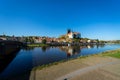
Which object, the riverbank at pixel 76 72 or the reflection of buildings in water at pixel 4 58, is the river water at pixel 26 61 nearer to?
the reflection of buildings in water at pixel 4 58

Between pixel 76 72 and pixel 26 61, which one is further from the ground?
pixel 76 72

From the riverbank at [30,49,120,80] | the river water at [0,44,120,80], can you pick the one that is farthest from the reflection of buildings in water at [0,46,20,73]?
the riverbank at [30,49,120,80]

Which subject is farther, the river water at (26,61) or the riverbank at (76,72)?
the river water at (26,61)

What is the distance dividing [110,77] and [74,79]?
4006mm

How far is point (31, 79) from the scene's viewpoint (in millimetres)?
12562

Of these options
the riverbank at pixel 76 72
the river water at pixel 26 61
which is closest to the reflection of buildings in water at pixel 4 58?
the river water at pixel 26 61

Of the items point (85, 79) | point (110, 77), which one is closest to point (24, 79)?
point (85, 79)

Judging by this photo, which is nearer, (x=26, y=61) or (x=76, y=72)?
(x=76, y=72)

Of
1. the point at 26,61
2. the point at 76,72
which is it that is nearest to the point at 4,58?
the point at 26,61

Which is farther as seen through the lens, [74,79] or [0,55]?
[0,55]

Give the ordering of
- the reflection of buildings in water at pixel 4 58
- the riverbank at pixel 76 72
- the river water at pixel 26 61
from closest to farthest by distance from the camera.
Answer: the riverbank at pixel 76 72, the river water at pixel 26 61, the reflection of buildings in water at pixel 4 58

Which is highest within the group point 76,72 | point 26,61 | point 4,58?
point 76,72

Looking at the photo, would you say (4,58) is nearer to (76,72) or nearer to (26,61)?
(26,61)

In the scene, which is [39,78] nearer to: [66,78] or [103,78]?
[66,78]
